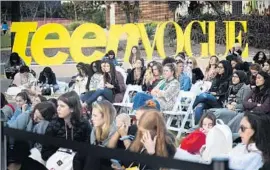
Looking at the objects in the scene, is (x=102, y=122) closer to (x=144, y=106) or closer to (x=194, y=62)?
(x=144, y=106)

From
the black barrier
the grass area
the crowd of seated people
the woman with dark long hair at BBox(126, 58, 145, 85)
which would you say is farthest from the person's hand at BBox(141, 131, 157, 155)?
the black barrier

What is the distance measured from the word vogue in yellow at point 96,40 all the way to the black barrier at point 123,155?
0.86m

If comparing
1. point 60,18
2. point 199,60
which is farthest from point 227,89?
point 60,18

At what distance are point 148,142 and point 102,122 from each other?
1.09ft

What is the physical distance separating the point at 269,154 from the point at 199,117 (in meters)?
0.44

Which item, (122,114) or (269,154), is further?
(122,114)

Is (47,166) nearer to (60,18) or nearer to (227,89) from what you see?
(60,18)

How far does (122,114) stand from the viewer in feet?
11.0

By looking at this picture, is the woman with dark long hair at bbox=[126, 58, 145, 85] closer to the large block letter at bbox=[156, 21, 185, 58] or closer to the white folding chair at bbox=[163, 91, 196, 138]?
the large block letter at bbox=[156, 21, 185, 58]

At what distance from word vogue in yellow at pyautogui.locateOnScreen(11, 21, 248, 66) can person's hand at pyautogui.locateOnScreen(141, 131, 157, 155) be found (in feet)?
1.52

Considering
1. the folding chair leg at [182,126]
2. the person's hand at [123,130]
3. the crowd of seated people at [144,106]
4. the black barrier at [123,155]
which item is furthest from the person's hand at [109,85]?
the black barrier at [123,155]

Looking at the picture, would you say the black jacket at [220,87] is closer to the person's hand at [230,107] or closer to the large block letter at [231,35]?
the person's hand at [230,107]

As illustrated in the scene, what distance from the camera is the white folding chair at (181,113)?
3238 millimetres

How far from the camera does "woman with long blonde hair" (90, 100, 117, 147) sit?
332cm
